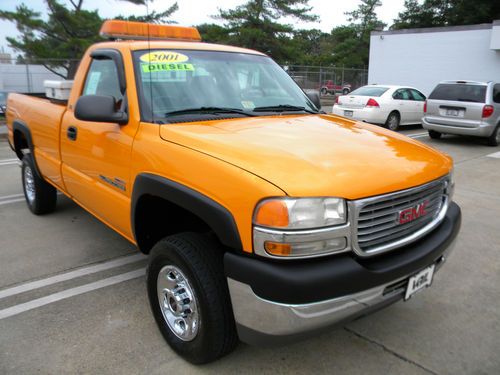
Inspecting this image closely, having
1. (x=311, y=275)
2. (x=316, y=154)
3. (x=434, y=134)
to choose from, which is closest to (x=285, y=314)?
(x=311, y=275)

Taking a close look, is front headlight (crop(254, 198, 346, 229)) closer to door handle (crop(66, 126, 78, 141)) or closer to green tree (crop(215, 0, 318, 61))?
door handle (crop(66, 126, 78, 141))

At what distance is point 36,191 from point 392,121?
10.6 m

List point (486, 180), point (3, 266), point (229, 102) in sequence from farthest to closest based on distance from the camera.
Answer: point (486, 180)
point (3, 266)
point (229, 102)

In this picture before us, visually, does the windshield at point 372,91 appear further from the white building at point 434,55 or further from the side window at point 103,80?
the side window at point 103,80

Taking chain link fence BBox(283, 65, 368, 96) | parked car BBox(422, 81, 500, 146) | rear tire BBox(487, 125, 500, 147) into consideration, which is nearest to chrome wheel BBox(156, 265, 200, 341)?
parked car BBox(422, 81, 500, 146)

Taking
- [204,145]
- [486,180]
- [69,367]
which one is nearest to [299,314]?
[204,145]

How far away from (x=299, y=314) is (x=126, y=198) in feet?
4.99

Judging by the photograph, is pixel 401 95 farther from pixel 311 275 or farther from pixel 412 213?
pixel 311 275

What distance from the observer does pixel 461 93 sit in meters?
10.8

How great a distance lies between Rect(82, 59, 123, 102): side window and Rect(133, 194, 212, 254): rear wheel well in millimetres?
889

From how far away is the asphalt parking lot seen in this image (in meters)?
2.52

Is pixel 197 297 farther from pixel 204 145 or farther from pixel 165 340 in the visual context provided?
pixel 204 145

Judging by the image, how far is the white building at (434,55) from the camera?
20.8m

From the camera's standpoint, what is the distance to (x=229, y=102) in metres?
3.15
